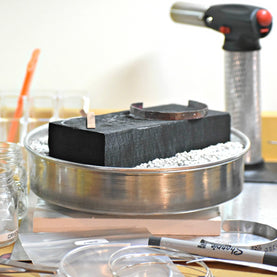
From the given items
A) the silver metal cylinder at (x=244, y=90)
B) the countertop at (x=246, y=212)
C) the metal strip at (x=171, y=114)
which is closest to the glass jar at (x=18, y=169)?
the countertop at (x=246, y=212)

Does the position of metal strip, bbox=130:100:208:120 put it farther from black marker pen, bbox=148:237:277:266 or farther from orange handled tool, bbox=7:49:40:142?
orange handled tool, bbox=7:49:40:142

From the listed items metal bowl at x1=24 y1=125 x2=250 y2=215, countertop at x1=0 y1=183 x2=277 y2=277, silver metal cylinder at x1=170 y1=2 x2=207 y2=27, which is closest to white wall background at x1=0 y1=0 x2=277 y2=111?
silver metal cylinder at x1=170 y1=2 x2=207 y2=27

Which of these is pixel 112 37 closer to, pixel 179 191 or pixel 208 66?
pixel 208 66

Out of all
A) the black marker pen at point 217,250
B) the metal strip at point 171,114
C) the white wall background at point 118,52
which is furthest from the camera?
the white wall background at point 118,52

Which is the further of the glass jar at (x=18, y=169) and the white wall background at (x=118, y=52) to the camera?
the white wall background at (x=118, y=52)

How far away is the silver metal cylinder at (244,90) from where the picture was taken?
0.89 m

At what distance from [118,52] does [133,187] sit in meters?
0.54

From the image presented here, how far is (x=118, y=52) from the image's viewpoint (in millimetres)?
1092

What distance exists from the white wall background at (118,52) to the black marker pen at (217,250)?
540 millimetres

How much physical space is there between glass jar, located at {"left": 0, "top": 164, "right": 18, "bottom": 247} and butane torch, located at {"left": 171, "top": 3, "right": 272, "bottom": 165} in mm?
400

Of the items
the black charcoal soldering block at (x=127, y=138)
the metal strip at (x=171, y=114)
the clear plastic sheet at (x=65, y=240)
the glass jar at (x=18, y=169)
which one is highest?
the metal strip at (x=171, y=114)

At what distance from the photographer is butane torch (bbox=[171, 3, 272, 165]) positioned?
0.86 m

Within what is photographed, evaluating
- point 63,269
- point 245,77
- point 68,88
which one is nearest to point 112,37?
point 68,88

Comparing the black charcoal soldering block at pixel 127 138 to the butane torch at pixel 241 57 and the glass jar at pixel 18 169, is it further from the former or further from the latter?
the butane torch at pixel 241 57
